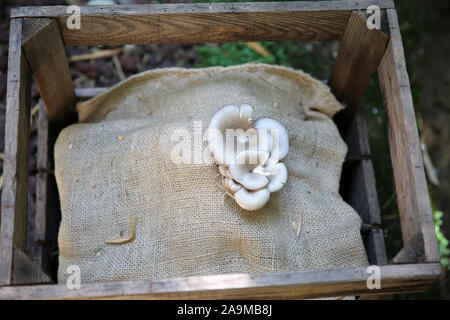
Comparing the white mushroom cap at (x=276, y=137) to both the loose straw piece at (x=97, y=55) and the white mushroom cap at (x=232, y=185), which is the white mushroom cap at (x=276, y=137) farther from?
the loose straw piece at (x=97, y=55)

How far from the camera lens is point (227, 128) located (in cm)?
190

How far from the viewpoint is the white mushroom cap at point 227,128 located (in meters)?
1.84

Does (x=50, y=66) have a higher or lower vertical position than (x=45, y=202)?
higher

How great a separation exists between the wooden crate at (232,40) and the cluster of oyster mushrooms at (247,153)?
0.32 m

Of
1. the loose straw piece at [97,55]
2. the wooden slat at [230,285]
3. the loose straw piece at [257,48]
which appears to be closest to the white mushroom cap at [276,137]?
the wooden slat at [230,285]

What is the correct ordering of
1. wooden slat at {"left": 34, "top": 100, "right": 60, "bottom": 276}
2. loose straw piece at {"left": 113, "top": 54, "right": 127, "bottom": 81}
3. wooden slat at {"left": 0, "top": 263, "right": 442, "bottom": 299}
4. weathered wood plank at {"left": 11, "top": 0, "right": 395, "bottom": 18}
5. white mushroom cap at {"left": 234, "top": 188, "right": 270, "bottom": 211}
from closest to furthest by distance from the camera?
wooden slat at {"left": 0, "top": 263, "right": 442, "bottom": 299}, white mushroom cap at {"left": 234, "top": 188, "right": 270, "bottom": 211}, weathered wood plank at {"left": 11, "top": 0, "right": 395, "bottom": 18}, wooden slat at {"left": 34, "top": 100, "right": 60, "bottom": 276}, loose straw piece at {"left": 113, "top": 54, "right": 127, "bottom": 81}

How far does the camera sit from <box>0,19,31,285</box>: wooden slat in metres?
1.62

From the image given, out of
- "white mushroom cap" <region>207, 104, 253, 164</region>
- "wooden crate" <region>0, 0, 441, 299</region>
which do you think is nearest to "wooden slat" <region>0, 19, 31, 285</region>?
"wooden crate" <region>0, 0, 441, 299</region>

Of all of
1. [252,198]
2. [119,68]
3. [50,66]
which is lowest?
[252,198]

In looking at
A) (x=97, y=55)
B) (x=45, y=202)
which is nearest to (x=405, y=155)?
(x=45, y=202)

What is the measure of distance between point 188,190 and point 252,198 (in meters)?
0.25

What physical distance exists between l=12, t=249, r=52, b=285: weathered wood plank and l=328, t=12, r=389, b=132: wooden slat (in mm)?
1350

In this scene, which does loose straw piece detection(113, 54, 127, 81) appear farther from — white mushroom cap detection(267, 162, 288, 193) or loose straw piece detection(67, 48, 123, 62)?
white mushroom cap detection(267, 162, 288, 193)

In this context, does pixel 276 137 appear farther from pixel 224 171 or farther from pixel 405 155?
pixel 405 155
